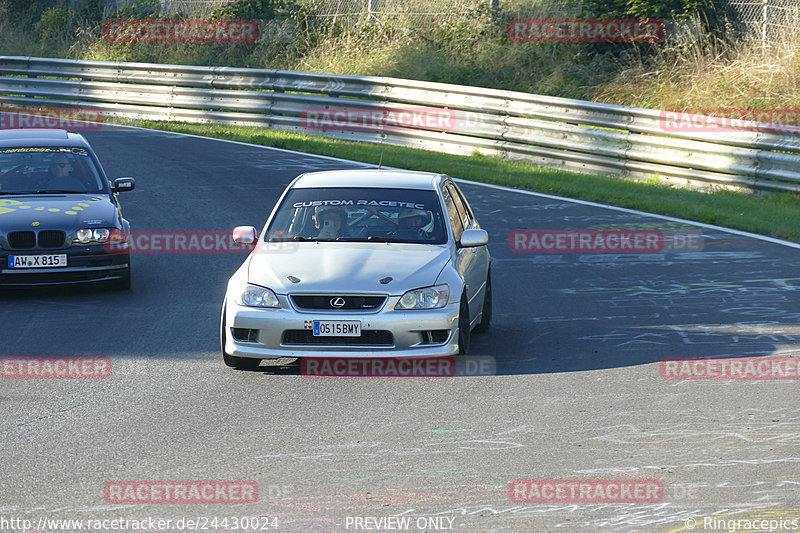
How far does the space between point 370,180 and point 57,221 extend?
3.68 m

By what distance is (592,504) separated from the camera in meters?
6.07

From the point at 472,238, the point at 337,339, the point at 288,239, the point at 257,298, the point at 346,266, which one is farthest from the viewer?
the point at 288,239

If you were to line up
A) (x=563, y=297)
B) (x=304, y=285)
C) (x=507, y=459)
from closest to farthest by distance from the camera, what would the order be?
(x=507, y=459), (x=304, y=285), (x=563, y=297)

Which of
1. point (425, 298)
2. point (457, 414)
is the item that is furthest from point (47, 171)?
point (457, 414)

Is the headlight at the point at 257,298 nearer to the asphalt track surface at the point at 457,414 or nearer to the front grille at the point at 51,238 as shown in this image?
the asphalt track surface at the point at 457,414

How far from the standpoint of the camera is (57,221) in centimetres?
1237

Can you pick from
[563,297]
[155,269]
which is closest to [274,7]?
[155,269]

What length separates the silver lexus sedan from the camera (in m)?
9.02

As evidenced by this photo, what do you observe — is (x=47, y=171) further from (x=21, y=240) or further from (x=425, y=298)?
(x=425, y=298)

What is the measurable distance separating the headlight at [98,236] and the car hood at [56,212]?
0.07 meters

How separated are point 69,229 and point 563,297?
5.18 meters

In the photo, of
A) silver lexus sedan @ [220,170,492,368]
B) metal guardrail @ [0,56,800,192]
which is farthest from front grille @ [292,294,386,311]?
metal guardrail @ [0,56,800,192]

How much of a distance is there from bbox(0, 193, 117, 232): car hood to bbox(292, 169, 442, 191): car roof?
9.24 ft

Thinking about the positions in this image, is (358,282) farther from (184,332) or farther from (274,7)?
(274,7)
